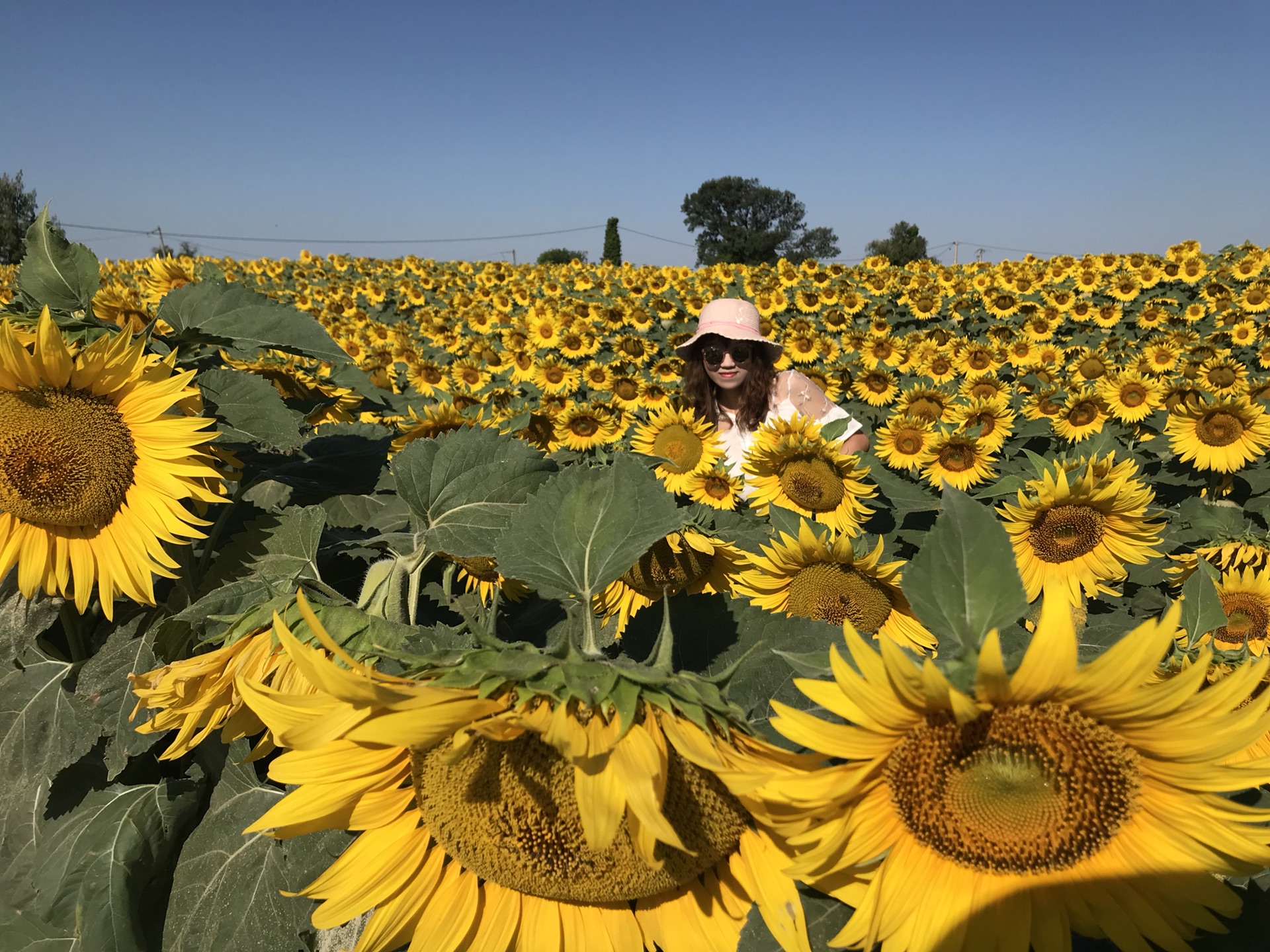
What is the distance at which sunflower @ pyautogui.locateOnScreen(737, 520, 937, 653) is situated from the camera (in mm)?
1985

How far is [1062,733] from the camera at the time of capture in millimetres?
732

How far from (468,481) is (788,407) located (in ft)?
15.1

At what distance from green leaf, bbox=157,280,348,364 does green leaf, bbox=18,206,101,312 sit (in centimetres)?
13

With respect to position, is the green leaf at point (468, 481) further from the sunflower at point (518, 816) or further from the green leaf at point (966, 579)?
the green leaf at point (966, 579)

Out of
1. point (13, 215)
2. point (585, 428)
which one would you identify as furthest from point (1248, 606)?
point (13, 215)

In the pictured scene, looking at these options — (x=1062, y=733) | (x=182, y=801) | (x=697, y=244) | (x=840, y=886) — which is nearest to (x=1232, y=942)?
(x=1062, y=733)

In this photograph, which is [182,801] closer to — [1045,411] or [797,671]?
[797,671]

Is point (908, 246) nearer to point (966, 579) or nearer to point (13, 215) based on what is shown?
point (966, 579)

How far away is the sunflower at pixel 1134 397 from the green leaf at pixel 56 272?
23.8 feet

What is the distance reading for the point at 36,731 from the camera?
152cm

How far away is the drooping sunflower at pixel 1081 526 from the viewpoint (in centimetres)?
248

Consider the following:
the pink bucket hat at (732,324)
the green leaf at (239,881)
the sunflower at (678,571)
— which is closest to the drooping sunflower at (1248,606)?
the sunflower at (678,571)

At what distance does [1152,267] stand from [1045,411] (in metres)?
8.81

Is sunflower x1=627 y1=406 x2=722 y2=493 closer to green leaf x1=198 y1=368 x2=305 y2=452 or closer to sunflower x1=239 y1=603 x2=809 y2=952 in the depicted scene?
green leaf x1=198 y1=368 x2=305 y2=452
